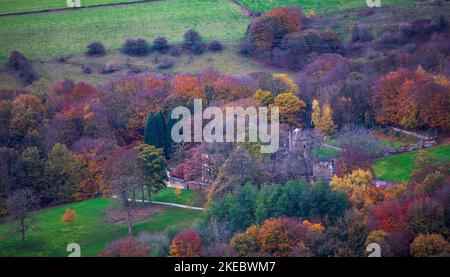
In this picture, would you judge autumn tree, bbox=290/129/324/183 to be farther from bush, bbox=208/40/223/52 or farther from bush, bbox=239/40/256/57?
bush, bbox=208/40/223/52

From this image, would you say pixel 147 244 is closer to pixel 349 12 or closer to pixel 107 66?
pixel 107 66

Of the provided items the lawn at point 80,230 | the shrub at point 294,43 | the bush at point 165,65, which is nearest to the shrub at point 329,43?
the shrub at point 294,43

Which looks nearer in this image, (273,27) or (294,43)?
(294,43)

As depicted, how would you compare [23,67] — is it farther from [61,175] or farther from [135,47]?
[61,175]

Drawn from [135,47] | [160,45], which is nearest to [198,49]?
[160,45]

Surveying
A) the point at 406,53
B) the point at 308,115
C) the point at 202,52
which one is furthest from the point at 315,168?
the point at 202,52

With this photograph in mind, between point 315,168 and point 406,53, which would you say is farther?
point 406,53
